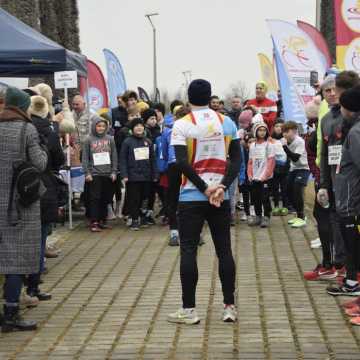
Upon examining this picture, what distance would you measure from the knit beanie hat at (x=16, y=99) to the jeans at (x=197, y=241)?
1460 mm

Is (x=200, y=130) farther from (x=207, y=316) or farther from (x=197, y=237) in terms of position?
(x=207, y=316)

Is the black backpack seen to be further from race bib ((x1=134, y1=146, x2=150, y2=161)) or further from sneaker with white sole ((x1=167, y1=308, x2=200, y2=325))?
race bib ((x1=134, y1=146, x2=150, y2=161))

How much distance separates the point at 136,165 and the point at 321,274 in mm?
4553

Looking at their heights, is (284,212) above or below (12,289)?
below

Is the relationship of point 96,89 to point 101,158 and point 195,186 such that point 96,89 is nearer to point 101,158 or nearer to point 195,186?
point 101,158

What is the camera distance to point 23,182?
594 centimetres

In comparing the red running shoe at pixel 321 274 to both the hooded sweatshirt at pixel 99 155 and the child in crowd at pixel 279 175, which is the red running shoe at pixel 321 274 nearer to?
the child in crowd at pixel 279 175

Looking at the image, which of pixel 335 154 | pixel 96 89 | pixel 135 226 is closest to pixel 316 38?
pixel 135 226

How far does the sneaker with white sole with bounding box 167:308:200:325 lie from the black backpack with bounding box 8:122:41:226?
1.48 metres

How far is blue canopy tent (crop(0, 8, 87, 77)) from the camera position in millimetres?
9484

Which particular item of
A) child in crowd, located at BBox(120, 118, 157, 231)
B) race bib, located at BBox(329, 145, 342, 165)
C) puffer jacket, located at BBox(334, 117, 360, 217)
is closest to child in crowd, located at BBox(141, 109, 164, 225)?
child in crowd, located at BBox(120, 118, 157, 231)

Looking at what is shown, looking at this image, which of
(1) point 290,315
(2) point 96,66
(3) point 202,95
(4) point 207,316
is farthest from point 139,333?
(2) point 96,66

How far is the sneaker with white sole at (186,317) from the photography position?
6199 mm

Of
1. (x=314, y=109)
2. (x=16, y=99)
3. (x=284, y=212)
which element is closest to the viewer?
(x=16, y=99)
